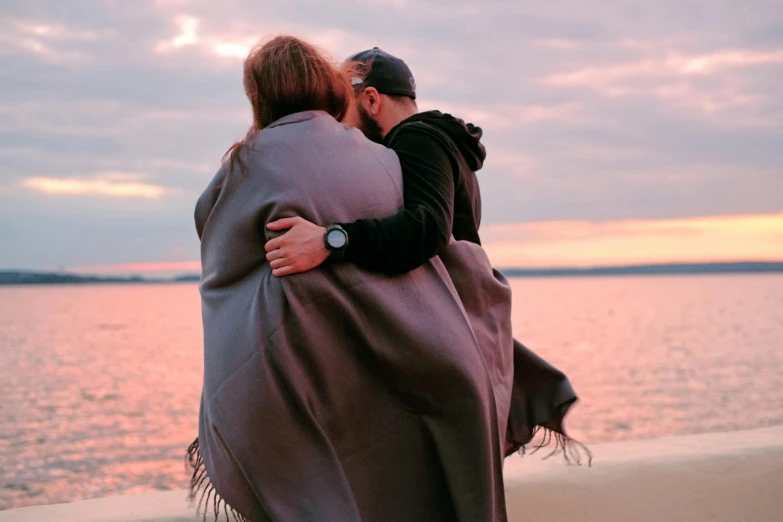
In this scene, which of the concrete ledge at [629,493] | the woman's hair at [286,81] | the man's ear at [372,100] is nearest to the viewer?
the woman's hair at [286,81]

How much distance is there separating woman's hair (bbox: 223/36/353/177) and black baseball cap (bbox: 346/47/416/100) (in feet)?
0.78

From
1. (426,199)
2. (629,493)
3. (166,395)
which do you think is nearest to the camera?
(426,199)

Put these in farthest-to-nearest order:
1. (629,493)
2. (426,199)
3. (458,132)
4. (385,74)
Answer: (629,493) < (385,74) < (458,132) < (426,199)

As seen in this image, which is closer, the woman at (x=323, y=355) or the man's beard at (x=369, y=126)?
the woman at (x=323, y=355)

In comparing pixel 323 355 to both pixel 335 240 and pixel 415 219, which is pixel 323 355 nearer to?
pixel 335 240

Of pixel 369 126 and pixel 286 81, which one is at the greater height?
pixel 286 81

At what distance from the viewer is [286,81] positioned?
224cm

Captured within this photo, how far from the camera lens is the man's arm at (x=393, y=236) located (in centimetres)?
205

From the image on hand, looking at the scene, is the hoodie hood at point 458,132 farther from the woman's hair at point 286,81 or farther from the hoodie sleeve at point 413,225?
the woman's hair at point 286,81

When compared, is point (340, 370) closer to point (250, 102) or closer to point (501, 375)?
point (501, 375)

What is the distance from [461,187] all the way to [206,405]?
0.95m

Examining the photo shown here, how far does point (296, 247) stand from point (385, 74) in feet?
2.59

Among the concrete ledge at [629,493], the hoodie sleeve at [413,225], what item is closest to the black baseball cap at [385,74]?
the hoodie sleeve at [413,225]

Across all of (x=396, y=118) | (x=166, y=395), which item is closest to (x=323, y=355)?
(x=396, y=118)
